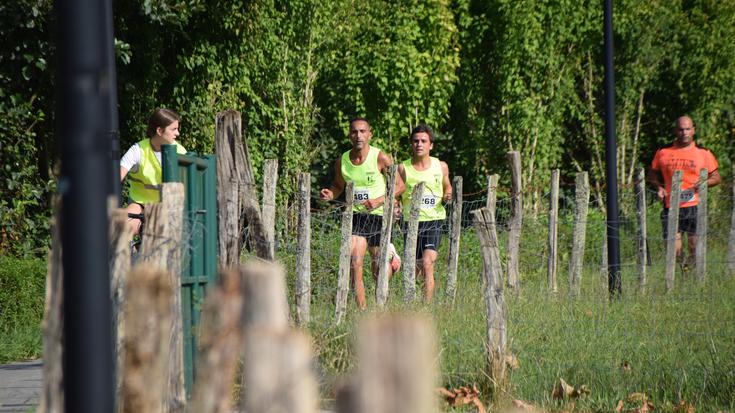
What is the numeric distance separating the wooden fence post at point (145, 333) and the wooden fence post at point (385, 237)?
545 cm

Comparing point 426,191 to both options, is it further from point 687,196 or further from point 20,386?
point 20,386

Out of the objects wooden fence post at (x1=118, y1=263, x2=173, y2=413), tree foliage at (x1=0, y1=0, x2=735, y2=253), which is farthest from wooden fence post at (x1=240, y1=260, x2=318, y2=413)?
tree foliage at (x1=0, y1=0, x2=735, y2=253)

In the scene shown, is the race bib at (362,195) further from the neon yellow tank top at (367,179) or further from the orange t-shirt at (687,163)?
the orange t-shirt at (687,163)

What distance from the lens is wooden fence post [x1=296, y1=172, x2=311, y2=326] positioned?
734cm

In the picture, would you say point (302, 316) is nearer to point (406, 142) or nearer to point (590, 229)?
point (590, 229)

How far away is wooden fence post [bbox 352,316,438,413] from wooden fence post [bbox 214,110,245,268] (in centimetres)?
429

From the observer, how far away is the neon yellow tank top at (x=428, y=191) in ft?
31.5

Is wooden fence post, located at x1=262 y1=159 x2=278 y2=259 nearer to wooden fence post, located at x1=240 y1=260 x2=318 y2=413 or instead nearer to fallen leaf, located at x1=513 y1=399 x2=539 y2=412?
fallen leaf, located at x1=513 y1=399 x2=539 y2=412

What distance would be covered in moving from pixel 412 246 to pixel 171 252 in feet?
15.0

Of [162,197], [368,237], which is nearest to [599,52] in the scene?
[368,237]

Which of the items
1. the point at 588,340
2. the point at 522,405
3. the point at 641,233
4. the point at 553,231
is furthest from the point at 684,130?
the point at 522,405

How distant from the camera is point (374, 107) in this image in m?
15.4

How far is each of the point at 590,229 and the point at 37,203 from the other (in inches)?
272

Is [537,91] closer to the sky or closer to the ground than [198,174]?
closer to the sky
